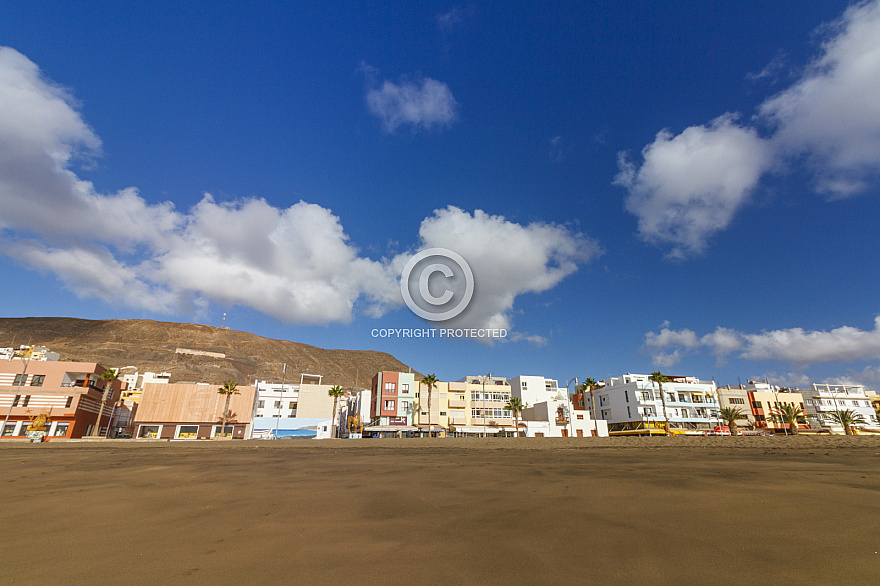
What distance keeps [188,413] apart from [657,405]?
82.3 metres

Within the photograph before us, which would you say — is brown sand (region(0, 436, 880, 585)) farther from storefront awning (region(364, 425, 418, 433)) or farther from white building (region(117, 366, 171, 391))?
white building (region(117, 366, 171, 391))

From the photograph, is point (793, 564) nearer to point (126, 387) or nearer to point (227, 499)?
point (227, 499)

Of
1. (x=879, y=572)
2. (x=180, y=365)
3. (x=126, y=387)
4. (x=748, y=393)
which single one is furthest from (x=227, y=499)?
(x=180, y=365)

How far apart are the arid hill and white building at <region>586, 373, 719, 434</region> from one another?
120 meters

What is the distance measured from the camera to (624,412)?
71.1 meters

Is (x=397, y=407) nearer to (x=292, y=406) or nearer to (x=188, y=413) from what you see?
(x=292, y=406)

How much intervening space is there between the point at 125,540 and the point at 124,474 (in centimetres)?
991

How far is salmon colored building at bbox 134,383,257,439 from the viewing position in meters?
71.1

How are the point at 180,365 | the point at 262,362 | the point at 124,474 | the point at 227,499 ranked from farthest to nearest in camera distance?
the point at 262,362 < the point at 180,365 < the point at 124,474 < the point at 227,499

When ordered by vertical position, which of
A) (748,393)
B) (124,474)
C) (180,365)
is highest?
(180,365)

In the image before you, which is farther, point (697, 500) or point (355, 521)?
point (697, 500)

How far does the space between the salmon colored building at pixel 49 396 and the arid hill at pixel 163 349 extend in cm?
6760

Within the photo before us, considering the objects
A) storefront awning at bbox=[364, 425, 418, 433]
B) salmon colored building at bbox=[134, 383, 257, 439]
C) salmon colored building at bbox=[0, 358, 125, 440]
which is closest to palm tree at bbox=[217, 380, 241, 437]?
salmon colored building at bbox=[134, 383, 257, 439]

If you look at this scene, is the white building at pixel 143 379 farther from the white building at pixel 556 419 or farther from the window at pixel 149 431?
the white building at pixel 556 419
